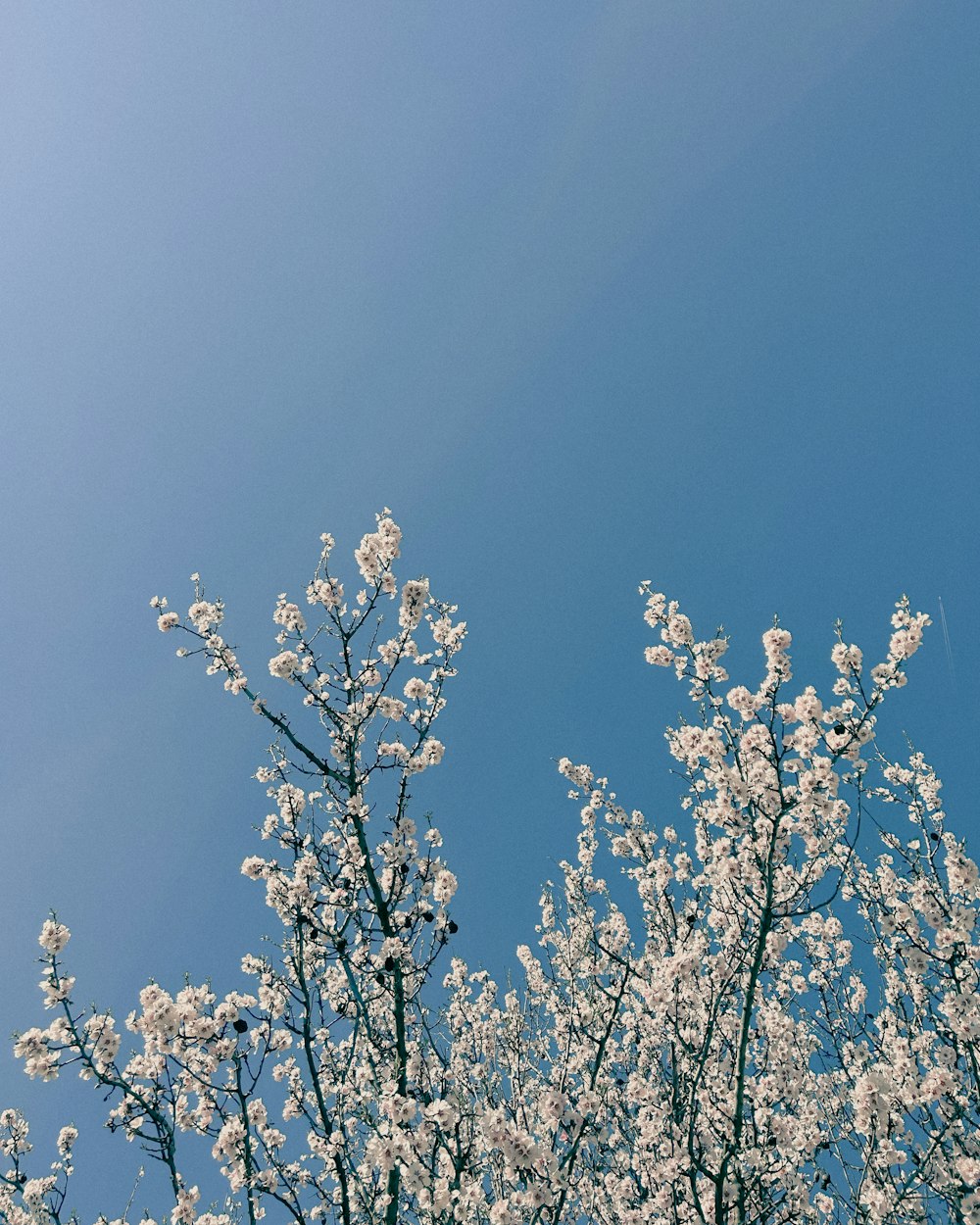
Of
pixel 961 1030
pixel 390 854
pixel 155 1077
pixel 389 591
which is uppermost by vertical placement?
pixel 389 591

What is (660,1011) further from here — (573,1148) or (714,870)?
(573,1148)

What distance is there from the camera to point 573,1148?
5.24m

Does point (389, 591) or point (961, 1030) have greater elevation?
point (389, 591)

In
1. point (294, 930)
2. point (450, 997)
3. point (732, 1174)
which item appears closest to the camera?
point (732, 1174)

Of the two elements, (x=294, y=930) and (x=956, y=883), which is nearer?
(x=294, y=930)

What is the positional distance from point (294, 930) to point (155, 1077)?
5.32 feet

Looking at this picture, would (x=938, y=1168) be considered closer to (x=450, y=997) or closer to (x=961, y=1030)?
(x=961, y=1030)

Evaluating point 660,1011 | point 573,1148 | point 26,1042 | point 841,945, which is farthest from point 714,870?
point 26,1042

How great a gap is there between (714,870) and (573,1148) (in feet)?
9.50

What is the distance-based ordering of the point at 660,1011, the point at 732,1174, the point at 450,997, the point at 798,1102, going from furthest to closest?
the point at 450,997 → the point at 798,1102 → the point at 660,1011 → the point at 732,1174

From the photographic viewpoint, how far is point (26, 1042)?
6047 mm

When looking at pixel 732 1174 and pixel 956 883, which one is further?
pixel 956 883

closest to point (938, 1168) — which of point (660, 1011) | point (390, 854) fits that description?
point (660, 1011)

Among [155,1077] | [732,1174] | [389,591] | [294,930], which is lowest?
[732,1174]
